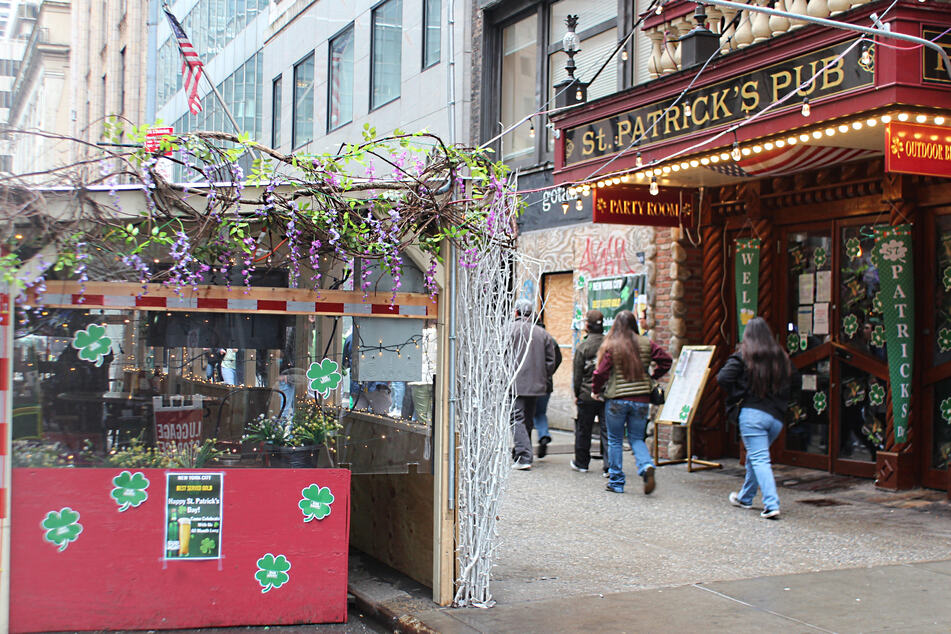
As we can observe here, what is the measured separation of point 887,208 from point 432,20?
35.2 ft

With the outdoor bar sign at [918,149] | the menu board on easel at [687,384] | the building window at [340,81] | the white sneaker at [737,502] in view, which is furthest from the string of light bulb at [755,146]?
the building window at [340,81]

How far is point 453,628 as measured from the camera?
5.15 meters

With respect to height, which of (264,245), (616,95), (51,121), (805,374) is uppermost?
(51,121)

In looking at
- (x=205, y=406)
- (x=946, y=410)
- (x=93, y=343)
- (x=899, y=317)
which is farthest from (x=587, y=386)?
(x=93, y=343)

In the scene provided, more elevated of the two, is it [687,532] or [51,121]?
[51,121]

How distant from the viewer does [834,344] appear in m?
9.82

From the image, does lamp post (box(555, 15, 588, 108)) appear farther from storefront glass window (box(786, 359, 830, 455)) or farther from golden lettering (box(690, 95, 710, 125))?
storefront glass window (box(786, 359, 830, 455))

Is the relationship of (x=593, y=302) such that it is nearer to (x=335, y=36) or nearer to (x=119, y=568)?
(x=119, y=568)

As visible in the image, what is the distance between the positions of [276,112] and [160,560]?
20917 mm

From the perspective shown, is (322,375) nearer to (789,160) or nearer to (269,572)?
(269,572)

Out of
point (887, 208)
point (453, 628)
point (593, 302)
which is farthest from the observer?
point (593, 302)

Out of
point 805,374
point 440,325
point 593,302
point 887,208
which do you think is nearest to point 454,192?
point 440,325

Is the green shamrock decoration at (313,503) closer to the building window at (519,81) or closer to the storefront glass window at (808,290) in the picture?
the storefront glass window at (808,290)

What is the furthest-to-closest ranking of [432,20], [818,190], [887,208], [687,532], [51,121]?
[51,121], [432,20], [818,190], [887,208], [687,532]
